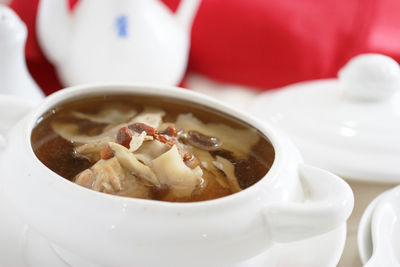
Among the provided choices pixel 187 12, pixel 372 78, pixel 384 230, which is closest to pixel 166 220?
pixel 384 230

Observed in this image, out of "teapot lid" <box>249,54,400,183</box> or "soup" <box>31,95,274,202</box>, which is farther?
"teapot lid" <box>249,54,400,183</box>

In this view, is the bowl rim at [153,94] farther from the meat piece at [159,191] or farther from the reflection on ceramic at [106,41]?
the reflection on ceramic at [106,41]

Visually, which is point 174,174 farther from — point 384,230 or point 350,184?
point 350,184

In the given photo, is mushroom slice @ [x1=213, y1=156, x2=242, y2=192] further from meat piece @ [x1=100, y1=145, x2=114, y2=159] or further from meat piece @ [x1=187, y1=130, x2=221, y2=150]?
meat piece @ [x1=100, y1=145, x2=114, y2=159]

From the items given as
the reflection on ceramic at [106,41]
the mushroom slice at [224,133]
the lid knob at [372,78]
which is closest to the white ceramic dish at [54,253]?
the mushroom slice at [224,133]

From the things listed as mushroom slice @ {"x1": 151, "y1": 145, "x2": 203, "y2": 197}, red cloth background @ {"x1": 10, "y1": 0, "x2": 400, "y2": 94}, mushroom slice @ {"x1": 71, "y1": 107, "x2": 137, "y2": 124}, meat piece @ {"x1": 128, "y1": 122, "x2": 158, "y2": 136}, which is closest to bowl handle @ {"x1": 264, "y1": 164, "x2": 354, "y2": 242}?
mushroom slice @ {"x1": 151, "y1": 145, "x2": 203, "y2": 197}

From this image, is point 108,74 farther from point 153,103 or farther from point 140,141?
point 140,141

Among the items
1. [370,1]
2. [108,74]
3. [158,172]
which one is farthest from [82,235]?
[370,1]
